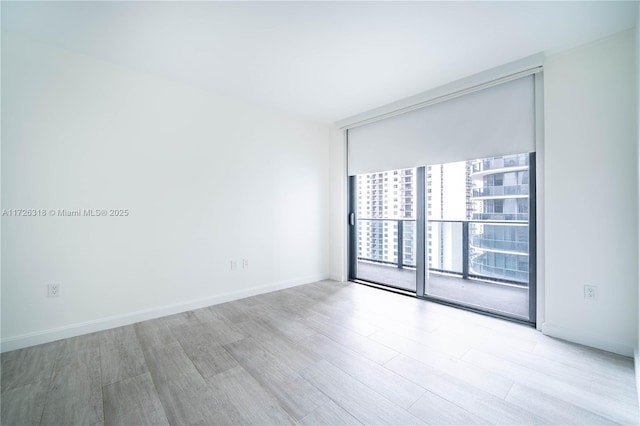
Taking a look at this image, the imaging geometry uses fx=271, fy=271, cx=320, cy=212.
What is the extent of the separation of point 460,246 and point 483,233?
44cm

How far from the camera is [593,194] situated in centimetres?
219

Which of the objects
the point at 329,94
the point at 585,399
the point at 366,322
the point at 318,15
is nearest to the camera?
the point at 585,399

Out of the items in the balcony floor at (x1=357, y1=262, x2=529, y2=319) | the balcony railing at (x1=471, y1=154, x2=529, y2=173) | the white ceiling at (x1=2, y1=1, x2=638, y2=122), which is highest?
the white ceiling at (x1=2, y1=1, x2=638, y2=122)

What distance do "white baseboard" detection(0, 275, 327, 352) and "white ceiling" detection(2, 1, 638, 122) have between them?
7.91 feet

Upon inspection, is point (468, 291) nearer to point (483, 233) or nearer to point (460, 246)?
point (460, 246)

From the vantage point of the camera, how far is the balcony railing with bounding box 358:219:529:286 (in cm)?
323

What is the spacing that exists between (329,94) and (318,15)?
1.30 meters

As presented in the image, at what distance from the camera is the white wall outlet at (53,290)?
90.0 inches

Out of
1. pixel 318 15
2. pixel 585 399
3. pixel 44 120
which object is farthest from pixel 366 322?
pixel 44 120

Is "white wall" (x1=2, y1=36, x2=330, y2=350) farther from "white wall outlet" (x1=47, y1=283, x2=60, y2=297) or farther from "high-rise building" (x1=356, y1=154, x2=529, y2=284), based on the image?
"high-rise building" (x1=356, y1=154, x2=529, y2=284)

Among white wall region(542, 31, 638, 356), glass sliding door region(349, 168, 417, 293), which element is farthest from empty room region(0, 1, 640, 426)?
glass sliding door region(349, 168, 417, 293)

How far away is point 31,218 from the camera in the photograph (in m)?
2.21

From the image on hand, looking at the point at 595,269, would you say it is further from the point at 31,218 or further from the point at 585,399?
the point at 31,218

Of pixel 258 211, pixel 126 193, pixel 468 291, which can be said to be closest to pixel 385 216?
pixel 468 291
